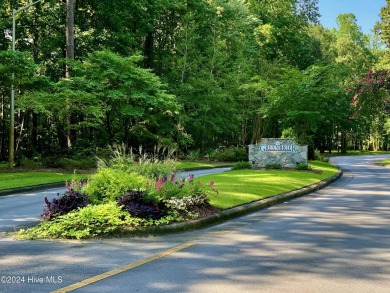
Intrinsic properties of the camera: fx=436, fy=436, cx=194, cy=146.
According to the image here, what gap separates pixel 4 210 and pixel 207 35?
3569 centimetres

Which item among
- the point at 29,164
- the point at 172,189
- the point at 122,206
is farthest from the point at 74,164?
the point at 122,206

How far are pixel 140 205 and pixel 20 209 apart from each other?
15.0 ft

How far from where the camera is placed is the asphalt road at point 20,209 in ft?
30.5

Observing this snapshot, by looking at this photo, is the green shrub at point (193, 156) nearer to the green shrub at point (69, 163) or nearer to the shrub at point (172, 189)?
the green shrub at point (69, 163)

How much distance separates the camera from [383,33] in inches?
1570

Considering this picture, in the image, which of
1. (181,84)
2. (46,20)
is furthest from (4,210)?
(181,84)

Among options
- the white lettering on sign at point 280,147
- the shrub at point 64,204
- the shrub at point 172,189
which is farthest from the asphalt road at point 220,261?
the white lettering on sign at point 280,147

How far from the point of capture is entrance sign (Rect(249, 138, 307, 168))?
27234mm

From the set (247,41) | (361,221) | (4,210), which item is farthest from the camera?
(247,41)

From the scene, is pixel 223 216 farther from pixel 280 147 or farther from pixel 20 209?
pixel 280 147

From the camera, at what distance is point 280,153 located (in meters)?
27.4

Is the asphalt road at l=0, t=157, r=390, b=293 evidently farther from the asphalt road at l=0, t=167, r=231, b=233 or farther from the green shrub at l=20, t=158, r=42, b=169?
the green shrub at l=20, t=158, r=42, b=169

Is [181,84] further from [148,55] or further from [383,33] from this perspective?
[383,33]

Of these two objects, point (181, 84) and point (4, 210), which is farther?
point (181, 84)
